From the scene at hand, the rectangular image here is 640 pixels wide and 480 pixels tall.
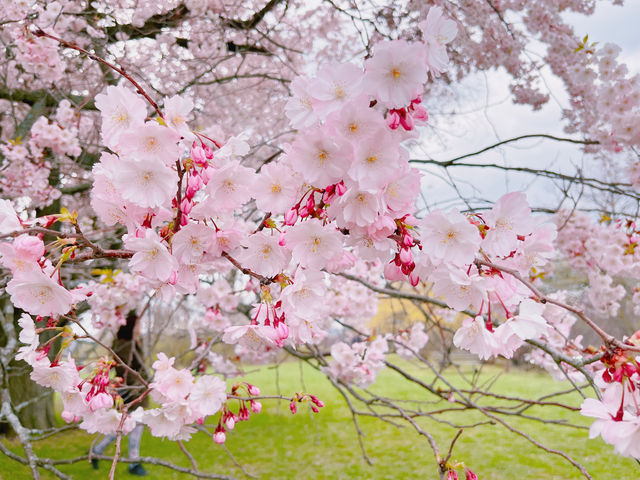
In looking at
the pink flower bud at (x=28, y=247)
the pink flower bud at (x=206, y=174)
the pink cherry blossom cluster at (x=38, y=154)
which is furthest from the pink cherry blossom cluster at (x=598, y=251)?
the pink cherry blossom cluster at (x=38, y=154)

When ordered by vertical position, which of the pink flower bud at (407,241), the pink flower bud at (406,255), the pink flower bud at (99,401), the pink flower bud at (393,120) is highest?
the pink flower bud at (393,120)

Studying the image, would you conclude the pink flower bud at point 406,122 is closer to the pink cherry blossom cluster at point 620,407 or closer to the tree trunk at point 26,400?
the pink cherry blossom cluster at point 620,407

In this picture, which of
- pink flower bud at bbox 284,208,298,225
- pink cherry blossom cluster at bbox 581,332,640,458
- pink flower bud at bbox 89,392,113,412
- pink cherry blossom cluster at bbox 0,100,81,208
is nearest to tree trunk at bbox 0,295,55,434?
pink cherry blossom cluster at bbox 0,100,81,208

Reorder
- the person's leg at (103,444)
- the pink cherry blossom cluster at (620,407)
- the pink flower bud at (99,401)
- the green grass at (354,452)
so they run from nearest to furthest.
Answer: the pink cherry blossom cluster at (620,407)
the pink flower bud at (99,401)
the person's leg at (103,444)
the green grass at (354,452)

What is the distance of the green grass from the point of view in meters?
5.39

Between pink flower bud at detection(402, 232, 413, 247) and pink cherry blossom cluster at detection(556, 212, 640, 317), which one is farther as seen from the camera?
pink cherry blossom cluster at detection(556, 212, 640, 317)

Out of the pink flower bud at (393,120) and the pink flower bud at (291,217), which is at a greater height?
the pink flower bud at (393,120)

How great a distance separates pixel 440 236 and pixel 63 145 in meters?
3.86

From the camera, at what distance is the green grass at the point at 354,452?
5.39 m

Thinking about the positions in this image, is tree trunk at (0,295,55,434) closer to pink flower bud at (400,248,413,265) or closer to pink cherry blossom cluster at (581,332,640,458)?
pink flower bud at (400,248,413,265)

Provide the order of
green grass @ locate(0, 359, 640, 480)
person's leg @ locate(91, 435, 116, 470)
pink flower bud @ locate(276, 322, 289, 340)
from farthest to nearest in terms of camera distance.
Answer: green grass @ locate(0, 359, 640, 480)
person's leg @ locate(91, 435, 116, 470)
pink flower bud @ locate(276, 322, 289, 340)

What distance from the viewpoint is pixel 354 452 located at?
648 cm

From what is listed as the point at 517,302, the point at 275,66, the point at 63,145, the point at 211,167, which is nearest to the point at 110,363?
the point at 211,167

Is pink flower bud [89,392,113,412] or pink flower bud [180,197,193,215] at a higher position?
pink flower bud [180,197,193,215]
